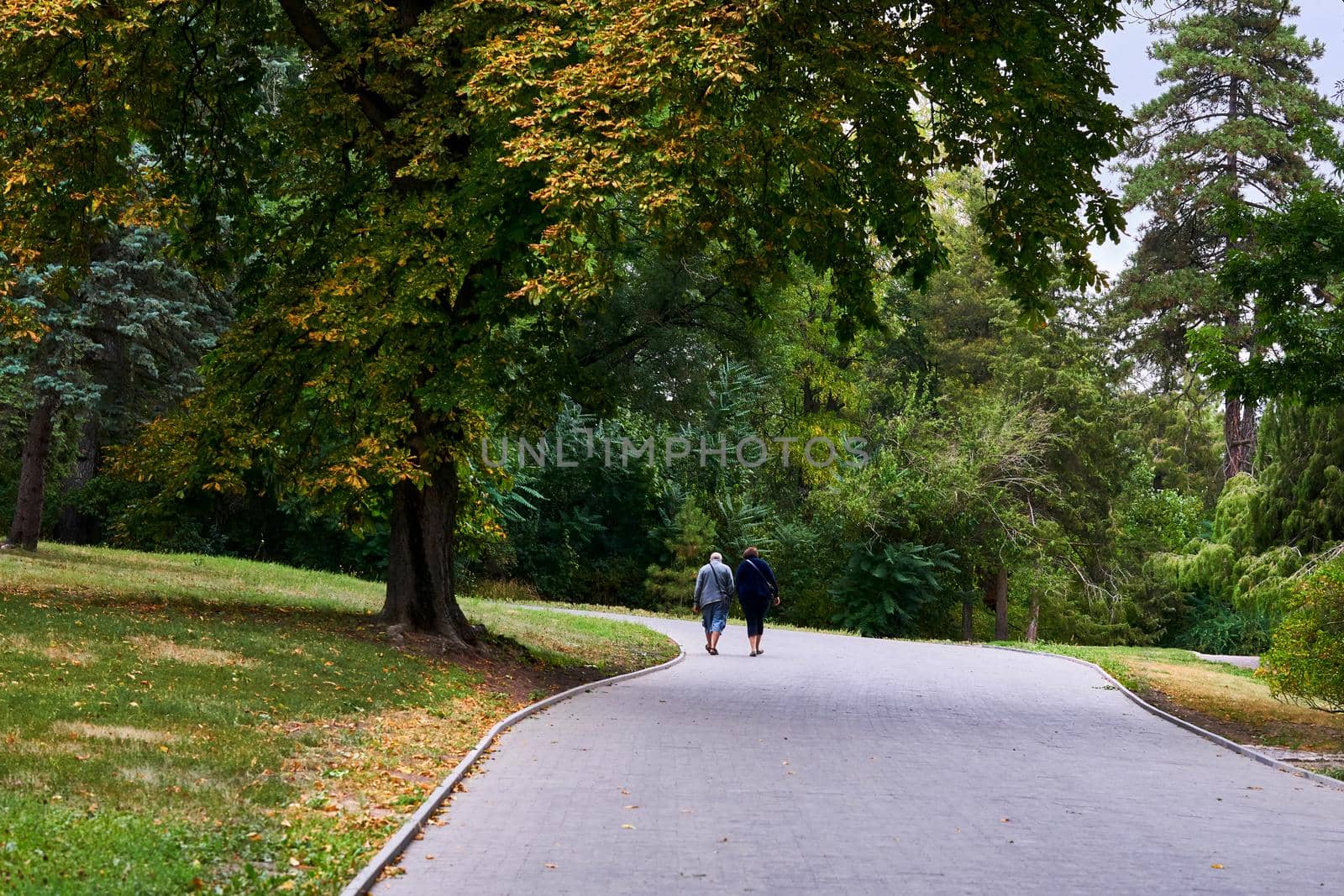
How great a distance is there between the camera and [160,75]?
643 inches

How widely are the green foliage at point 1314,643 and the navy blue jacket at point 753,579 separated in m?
8.22

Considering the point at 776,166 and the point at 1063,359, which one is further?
the point at 1063,359

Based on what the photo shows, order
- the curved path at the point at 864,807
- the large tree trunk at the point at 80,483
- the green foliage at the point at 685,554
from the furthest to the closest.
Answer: the green foliage at the point at 685,554 < the large tree trunk at the point at 80,483 < the curved path at the point at 864,807

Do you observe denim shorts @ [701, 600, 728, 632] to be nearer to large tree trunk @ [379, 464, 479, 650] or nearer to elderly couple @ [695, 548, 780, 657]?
elderly couple @ [695, 548, 780, 657]

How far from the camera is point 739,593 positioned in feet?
73.5

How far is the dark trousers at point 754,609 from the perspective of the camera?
74.1ft

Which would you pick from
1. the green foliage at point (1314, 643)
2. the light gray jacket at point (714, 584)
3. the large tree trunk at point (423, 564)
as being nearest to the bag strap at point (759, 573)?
the light gray jacket at point (714, 584)

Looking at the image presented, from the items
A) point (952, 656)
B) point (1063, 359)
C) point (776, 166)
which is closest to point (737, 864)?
point (776, 166)

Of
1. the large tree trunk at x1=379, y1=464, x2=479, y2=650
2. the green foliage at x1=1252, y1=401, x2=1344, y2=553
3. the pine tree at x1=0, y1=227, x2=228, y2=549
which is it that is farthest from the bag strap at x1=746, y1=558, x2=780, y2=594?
the pine tree at x1=0, y1=227, x2=228, y2=549

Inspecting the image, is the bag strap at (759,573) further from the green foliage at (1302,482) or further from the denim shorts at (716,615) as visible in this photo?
the green foliage at (1302,482)

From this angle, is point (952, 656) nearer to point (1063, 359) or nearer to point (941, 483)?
point (941, 483)

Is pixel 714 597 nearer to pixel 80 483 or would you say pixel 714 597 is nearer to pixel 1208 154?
pixel 80 483

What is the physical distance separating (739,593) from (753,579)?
35cm

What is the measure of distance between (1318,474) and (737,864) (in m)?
22.2
